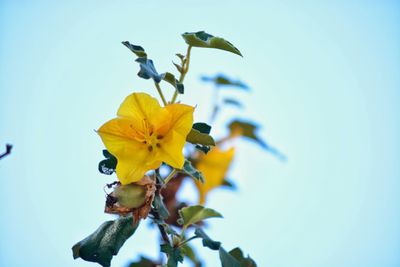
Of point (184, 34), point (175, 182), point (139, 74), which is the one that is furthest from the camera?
point (175, 182)

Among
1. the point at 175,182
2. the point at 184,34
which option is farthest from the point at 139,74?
the point at 175,182

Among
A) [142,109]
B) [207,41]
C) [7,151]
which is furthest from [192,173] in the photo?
[7,151]

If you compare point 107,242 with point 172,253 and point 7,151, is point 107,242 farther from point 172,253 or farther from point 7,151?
point 7,151

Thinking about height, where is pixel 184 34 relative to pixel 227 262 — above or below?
above

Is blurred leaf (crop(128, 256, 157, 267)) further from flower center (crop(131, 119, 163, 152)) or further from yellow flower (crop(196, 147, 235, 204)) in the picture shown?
flower center (crop(131, 119, 163, 152))

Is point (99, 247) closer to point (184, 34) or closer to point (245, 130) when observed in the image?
point (184, 34)

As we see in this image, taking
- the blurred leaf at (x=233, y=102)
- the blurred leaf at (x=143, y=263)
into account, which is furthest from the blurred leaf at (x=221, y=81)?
the blurred leaf at (x=143, y=263)

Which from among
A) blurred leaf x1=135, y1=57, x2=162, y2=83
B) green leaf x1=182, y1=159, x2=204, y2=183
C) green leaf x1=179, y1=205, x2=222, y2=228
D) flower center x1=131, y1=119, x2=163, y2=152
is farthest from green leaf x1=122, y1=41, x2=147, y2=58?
green leaf x1=179, y1=205, x2=222, y2=228
